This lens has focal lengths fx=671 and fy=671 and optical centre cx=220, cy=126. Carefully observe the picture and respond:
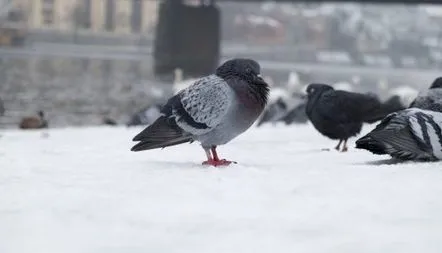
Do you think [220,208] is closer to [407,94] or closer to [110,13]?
[407,94]

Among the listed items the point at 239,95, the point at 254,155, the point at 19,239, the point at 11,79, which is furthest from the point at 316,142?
the point at 11,79

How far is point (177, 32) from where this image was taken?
129 ft

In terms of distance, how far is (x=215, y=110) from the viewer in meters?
4.09

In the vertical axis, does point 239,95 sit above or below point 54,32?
above

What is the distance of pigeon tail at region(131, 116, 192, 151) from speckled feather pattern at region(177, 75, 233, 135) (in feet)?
0.18

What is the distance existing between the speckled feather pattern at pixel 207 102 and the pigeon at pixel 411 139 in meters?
0.89

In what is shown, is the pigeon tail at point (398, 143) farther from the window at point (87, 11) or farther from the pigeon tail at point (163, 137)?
the window at point (87, 11)

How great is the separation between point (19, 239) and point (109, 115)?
55.0 feet

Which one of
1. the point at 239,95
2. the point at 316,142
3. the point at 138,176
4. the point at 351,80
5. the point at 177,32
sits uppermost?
the point at 239,95

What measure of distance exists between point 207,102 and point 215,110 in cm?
8

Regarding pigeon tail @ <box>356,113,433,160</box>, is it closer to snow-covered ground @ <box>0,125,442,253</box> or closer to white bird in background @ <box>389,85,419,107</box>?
snow-covered ground @ <box>0,125,442,253</box>

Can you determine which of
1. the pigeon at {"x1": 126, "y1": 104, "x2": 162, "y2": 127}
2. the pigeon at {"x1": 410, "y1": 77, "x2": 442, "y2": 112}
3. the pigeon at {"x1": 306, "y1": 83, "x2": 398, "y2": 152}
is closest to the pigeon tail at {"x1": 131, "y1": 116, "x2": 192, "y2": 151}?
the pigeon at {"x1": 410, "y1": 77, "x2": 442, "y2": 112}

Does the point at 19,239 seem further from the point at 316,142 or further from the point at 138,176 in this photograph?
the point at 316,142

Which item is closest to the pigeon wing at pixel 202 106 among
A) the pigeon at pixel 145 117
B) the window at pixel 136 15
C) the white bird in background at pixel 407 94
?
the pigeon at pixel 145 117
